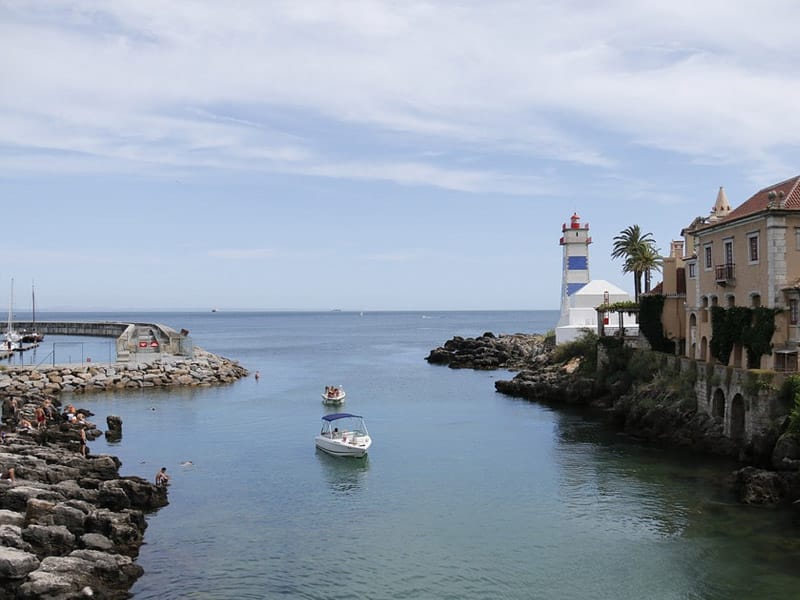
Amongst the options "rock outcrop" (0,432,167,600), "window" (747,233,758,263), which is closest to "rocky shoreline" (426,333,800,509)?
"window" (747,233,758,263)

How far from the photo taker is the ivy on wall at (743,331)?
39062 mm

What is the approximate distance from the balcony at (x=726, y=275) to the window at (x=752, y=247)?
183 centimetres

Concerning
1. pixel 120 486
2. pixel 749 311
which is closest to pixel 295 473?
pixel 120 486

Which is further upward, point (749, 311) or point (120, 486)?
point (749, 311)

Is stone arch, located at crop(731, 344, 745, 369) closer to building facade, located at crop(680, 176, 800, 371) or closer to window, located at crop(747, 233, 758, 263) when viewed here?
building facade, located at crop(680, 176, 800, 371)

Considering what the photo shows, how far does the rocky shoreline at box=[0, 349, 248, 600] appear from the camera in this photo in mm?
21638

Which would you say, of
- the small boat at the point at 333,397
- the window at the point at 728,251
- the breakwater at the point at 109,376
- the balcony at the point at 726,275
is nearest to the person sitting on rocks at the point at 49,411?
the breakwater at the point at 109,376

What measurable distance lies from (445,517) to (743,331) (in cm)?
2076

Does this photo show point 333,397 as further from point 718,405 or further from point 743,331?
point 743,331

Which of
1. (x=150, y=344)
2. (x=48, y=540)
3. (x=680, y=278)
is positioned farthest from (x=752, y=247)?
(x=150, y=344)

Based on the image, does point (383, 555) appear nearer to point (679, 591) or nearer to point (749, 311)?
point (679, 591)

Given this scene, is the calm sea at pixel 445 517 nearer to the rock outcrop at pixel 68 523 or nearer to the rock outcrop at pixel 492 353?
the rock outcrop at pixel 68 523

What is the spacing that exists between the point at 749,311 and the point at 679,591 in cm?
2159

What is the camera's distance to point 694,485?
113 feet
